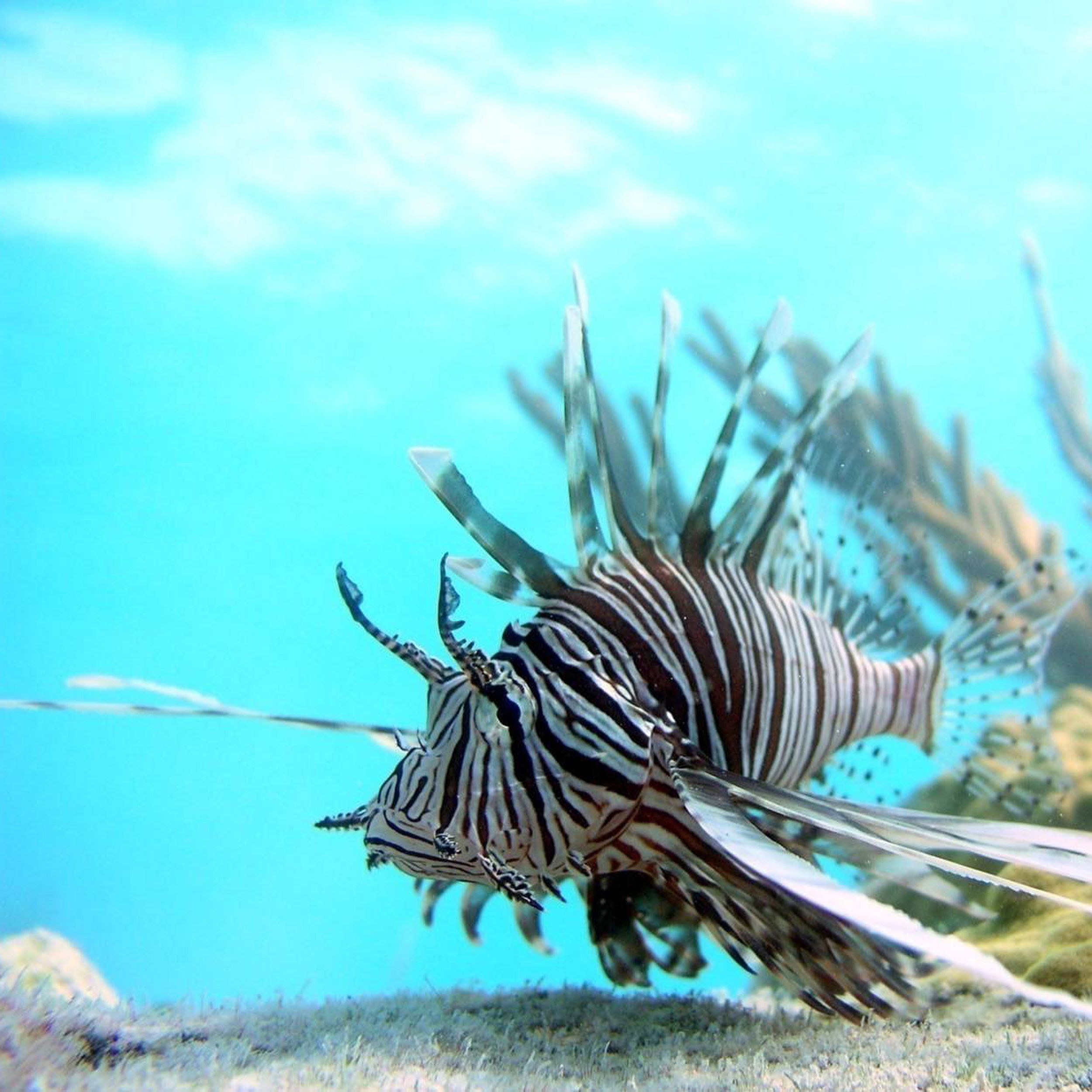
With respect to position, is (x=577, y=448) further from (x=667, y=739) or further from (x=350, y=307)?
(x=350, y=307)

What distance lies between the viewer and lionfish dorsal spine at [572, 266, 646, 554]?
193 cm

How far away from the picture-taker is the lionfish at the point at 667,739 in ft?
4.89

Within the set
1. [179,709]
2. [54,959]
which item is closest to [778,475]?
[179,709]

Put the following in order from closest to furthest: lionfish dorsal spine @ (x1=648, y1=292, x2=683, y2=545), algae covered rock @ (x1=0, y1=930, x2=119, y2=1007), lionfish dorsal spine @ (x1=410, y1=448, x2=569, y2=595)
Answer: lionfish dorsal spine @ (x1=410, y1=448, x2=569, y2=595), lionfish dorsal spine @ (x1=648, y1=292, x2=683, y2=545), algae covered rock @ (x1=0, y1=930, x2=119, y2=1007)

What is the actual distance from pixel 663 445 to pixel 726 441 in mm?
150

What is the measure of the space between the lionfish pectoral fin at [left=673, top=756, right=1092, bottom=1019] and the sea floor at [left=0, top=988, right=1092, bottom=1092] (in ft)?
1.40

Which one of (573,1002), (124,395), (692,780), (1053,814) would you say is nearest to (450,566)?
(692,780)

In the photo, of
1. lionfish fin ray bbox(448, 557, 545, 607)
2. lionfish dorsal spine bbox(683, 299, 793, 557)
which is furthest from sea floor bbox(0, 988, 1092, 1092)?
lionfish dorsal spine bbox(683, 299, 793, 557)

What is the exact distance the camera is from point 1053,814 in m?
3.48

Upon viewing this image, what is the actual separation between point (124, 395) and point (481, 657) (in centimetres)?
1307

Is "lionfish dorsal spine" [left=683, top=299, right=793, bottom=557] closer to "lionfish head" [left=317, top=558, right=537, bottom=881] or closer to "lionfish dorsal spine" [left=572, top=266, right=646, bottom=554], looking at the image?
"lionfish dorsal spine" [left=572, top=266, right=646, bottom=554]

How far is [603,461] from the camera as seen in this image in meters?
2.11

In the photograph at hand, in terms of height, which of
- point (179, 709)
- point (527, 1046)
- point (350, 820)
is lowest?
point (527, 1046)

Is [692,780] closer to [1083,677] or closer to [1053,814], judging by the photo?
[1053,814]
